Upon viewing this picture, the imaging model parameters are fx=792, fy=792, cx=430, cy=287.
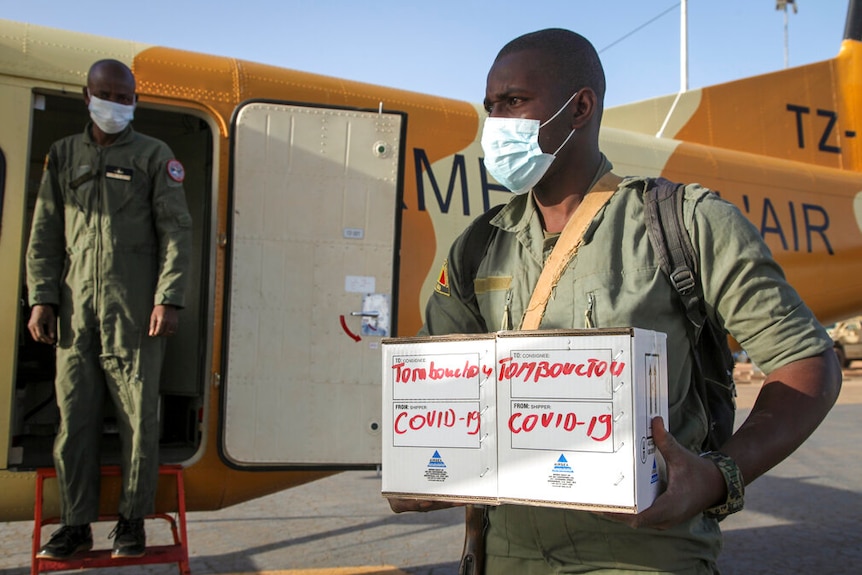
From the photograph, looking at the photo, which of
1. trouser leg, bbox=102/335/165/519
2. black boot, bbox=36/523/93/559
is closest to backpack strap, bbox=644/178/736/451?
trouser leg, bbox=102/335/165/519

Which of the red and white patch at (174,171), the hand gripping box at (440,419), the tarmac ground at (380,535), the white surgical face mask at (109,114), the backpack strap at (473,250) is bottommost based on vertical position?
the tarmac ground at (380,535)

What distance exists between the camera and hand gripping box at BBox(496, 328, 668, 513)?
45.2 inches

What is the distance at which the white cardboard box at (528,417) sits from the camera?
3.80 ft

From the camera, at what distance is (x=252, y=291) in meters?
3.91

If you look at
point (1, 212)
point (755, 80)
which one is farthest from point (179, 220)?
point (755, 80)

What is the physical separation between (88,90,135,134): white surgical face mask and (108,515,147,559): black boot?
67.9 inches

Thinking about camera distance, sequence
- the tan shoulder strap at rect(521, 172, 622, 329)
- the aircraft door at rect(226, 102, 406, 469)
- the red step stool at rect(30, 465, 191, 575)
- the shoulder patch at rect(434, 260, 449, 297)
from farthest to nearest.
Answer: the aircraft door at rect(226, 102, 406, 469)
the red step stool at rect(30, 465, 191, 575)
the shoulder patch at rect(434, 260, 449, 297)
the tan shoulder strap at rect(521, 172, 622, 329)

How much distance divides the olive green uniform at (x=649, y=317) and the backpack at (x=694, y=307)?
0.02m

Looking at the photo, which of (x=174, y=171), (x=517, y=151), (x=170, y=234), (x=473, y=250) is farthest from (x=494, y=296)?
(x=174, y=171)

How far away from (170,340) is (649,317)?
4266 millimetres

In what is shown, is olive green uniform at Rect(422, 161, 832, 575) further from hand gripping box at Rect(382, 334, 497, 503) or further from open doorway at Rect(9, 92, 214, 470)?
open doorway at Rect(9, 92, 214, 470)

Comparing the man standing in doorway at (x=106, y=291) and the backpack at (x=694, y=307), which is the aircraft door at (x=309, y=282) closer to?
the man standing in doorway at (x=106, y=291)

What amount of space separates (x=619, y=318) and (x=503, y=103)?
0.51 meters

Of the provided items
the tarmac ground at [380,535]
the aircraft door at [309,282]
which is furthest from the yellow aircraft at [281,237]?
the tarmac ground at [380,535]
